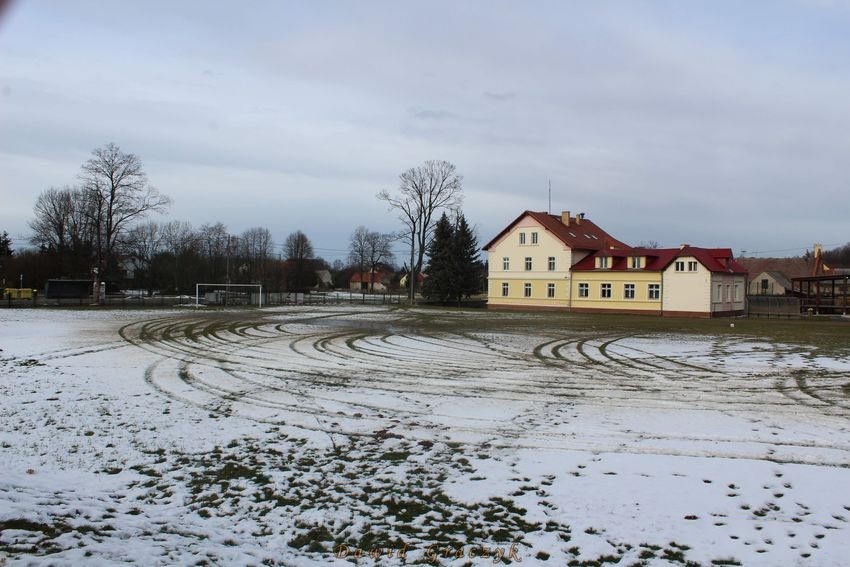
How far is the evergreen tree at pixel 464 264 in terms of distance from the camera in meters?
60.3

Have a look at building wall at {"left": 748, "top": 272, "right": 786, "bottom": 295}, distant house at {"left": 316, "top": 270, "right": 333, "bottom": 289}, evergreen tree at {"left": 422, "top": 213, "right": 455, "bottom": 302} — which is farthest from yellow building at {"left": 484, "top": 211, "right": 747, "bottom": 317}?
distant house at {"left": 316, "top": 270, "right": 333, "bottom": 289}

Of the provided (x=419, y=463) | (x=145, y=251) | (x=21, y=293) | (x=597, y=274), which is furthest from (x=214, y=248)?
(x=419, y=463)

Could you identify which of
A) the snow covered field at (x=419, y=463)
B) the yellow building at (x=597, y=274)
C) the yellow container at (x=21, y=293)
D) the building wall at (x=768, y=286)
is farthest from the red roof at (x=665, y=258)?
the yellow container at (x=21, y=293)

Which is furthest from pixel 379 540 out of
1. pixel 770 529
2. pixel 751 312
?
pixel 751 312

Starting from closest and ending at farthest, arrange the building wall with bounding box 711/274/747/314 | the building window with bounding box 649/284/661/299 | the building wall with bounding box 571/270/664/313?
the building wall with bounding box 711/274/747/314 → the building window with bounding box 649/284/661/299 → the building wall with bounding box 571/270/664/313

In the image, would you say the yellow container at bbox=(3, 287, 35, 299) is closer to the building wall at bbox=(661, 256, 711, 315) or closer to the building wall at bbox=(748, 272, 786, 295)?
the building wall at bbox=(661, 256, 711, 315)

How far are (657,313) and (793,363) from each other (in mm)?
33088

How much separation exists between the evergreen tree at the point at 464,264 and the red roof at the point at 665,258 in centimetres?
1083

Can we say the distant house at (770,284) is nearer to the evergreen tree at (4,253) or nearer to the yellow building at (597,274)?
the yellow building at (597,274)

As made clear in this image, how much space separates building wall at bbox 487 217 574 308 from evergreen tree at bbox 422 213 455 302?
13.3 feet

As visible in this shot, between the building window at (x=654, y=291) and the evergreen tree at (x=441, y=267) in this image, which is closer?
the building window at (x=654, y=291)

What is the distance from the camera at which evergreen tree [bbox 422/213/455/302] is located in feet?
198

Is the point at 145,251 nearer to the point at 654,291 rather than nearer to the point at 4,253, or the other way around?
the point at 4,253

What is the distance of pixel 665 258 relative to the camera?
51.4 m
